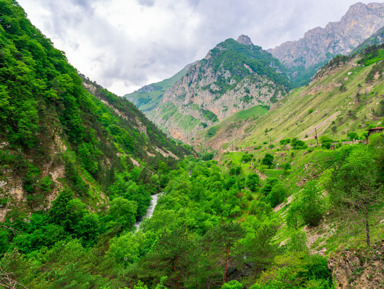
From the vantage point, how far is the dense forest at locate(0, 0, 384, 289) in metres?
16.0

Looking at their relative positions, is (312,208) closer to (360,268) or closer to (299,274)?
(299,274)

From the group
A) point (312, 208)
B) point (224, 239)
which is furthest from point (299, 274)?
point (312, 208)

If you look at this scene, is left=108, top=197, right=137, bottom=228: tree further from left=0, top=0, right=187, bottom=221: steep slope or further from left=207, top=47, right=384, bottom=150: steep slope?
left=207, top=47, right=384, bottom=150: steep slope

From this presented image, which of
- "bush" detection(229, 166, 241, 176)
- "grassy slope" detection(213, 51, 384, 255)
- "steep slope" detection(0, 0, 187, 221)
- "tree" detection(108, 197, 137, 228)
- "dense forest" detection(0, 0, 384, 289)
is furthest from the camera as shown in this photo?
"bush" detection(229, 166, 241, 176)

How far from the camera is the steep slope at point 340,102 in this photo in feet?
278

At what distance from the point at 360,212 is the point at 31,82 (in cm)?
5333

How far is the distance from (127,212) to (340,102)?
132 meters

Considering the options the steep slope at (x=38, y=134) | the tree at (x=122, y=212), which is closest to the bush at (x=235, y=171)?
the steep slope at (x=38, y=134)

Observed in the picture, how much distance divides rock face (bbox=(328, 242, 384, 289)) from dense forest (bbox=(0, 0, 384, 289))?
0.52 meters

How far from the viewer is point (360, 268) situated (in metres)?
12.6

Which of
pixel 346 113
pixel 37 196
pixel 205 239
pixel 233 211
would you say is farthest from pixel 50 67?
pixel 346 113

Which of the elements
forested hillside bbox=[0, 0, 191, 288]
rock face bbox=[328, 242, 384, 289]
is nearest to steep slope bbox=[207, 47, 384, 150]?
rock face bbox=[328, 242, 384, 289]

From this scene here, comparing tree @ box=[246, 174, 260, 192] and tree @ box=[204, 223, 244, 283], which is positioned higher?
tree @ box=[204, 223, 244, 283]

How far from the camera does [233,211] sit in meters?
→ 48.8
